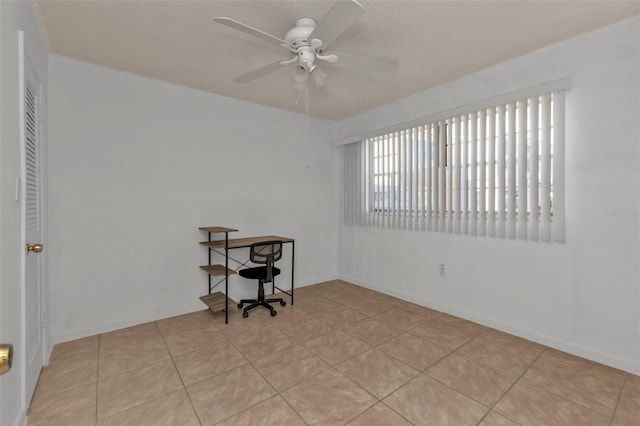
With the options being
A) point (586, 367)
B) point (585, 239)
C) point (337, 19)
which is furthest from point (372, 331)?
point (337, 19)

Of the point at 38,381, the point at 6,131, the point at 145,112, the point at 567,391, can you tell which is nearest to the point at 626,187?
the point at 567,391

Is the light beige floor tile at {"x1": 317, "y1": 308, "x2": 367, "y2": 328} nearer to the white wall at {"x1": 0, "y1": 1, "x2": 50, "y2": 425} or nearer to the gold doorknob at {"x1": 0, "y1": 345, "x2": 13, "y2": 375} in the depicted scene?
the white wall at {"x1": 0, "y1": 1, "x2": 50, "y2": 425}

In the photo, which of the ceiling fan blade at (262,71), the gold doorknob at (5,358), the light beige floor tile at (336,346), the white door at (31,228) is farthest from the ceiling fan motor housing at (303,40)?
the light beige floor tile at (336,346)

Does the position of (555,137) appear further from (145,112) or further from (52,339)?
(52,339)

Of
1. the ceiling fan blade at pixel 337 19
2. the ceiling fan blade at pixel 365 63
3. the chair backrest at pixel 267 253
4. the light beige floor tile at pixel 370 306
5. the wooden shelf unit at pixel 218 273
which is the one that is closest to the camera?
the ceiling fan blade at pixel 337 19

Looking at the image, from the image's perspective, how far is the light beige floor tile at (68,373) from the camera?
212cm

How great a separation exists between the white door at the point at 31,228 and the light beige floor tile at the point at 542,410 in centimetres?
298

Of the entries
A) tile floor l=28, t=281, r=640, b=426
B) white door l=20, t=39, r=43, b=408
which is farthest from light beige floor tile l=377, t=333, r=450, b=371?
white door l=20, t=39, r=43, b=408

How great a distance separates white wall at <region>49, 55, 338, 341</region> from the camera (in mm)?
2816

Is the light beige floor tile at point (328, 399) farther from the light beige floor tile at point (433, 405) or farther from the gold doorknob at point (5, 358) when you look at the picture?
the gold doorknob at point (5, 358)

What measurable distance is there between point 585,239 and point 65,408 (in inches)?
159

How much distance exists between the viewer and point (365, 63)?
2.22 metres

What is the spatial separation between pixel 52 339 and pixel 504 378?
12.7ft

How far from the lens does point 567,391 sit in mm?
2057
